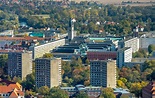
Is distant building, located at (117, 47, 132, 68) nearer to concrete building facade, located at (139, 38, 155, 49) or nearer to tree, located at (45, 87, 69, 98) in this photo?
concrete building facade, located at (139, 38, 155, 49)

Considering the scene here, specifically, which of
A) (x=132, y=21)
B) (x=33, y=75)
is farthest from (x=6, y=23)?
(x=33, y=75)

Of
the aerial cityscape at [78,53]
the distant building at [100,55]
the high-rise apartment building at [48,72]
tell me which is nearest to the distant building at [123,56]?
the aerial cityscape at [78,53]

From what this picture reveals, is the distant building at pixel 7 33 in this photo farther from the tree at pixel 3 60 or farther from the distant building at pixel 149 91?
the distant building at pixel 149 91

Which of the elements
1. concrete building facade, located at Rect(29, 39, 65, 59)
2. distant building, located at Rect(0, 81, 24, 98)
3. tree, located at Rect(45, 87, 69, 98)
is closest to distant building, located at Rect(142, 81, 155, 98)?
tree, located at Rect(45, 87, 69, 98)

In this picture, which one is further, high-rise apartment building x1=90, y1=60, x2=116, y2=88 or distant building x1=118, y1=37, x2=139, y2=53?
distant building x1=118, y1=37, x2=139, y2=53

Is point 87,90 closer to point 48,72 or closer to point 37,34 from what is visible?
point 48,72

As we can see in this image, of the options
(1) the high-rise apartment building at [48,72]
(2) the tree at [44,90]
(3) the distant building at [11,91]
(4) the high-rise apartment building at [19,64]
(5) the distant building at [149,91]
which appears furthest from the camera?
(4) the high-rise apartment building at [19,64]

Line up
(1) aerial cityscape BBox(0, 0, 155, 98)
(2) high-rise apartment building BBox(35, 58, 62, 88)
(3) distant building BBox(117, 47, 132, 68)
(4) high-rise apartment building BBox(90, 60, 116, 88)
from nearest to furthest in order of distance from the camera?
(1) aerial cityscape BBox(0, 0, 155, 98)
(4) high-rise apartment building BBox(90, 60, 116, 88)
(2) high-rise apartment building BBox(35, 58, 62, 88)
(3) distant building BBox(117, 47, 132, 68)

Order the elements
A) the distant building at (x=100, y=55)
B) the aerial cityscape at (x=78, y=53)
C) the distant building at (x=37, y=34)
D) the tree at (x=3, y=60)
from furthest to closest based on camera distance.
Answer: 1. the distant building at (x=37, y=34)
2. the distant building at (x=100, y=55)
3. the tree at (x=3, y=60)
4. the aerial cityscape at (x=78, y=53)
